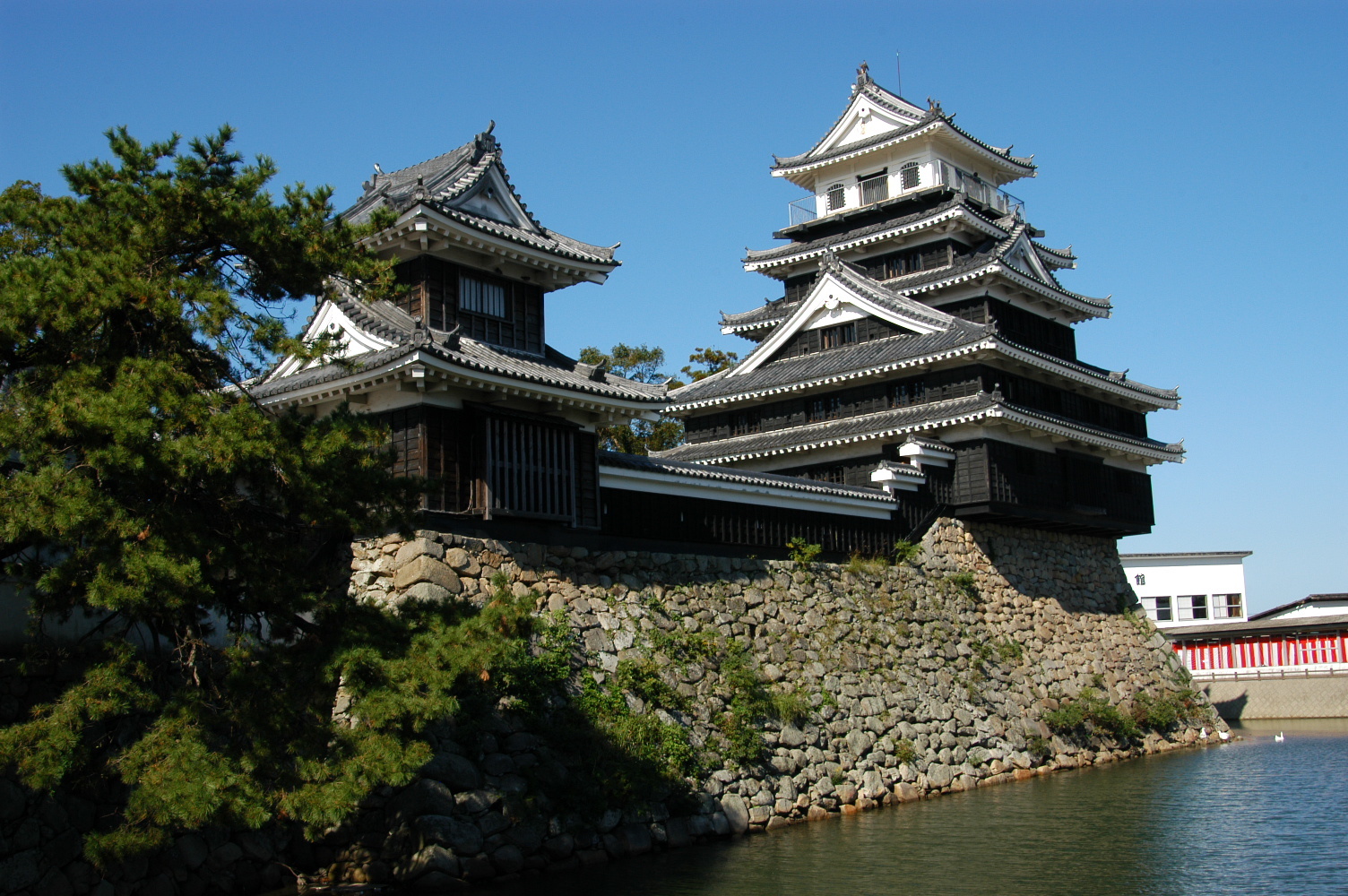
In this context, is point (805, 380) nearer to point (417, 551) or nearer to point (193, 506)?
point (417, 551)

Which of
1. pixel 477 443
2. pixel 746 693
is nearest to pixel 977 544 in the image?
pixel 746 693

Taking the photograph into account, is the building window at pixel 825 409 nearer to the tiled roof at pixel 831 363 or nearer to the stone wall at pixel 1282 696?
the tiled roof at pixel 831 363

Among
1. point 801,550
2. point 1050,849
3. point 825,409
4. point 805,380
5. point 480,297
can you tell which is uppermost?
point 805,380

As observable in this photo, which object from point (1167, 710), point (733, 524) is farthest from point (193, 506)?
point (1167, 710)

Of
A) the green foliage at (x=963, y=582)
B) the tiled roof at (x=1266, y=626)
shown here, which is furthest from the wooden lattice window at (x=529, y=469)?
the tiled roof at (x=1266, y=626)

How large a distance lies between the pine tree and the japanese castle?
4.37ft

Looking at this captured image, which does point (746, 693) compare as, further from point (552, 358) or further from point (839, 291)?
point (839, 291)

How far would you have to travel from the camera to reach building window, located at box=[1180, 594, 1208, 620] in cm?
4519

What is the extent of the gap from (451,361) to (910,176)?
68.5ft

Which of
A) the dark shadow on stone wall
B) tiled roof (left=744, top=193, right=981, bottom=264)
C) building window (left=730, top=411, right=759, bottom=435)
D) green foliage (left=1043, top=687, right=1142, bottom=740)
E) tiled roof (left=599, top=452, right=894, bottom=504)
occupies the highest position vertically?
tiled roof (left=744, top=193, right=981, bottom=264)

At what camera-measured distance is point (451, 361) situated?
1555 centimetres

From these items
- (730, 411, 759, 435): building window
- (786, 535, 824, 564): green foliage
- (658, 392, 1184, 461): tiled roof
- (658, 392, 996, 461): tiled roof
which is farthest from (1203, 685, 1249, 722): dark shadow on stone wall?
(786, 535, 824, 564): green foliage

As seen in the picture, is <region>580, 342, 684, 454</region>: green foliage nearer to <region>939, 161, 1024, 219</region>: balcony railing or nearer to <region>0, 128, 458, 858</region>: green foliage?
<region>939, 161, 1024, 219</region>: balcony railing

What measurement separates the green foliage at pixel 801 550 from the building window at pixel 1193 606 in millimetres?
29396
